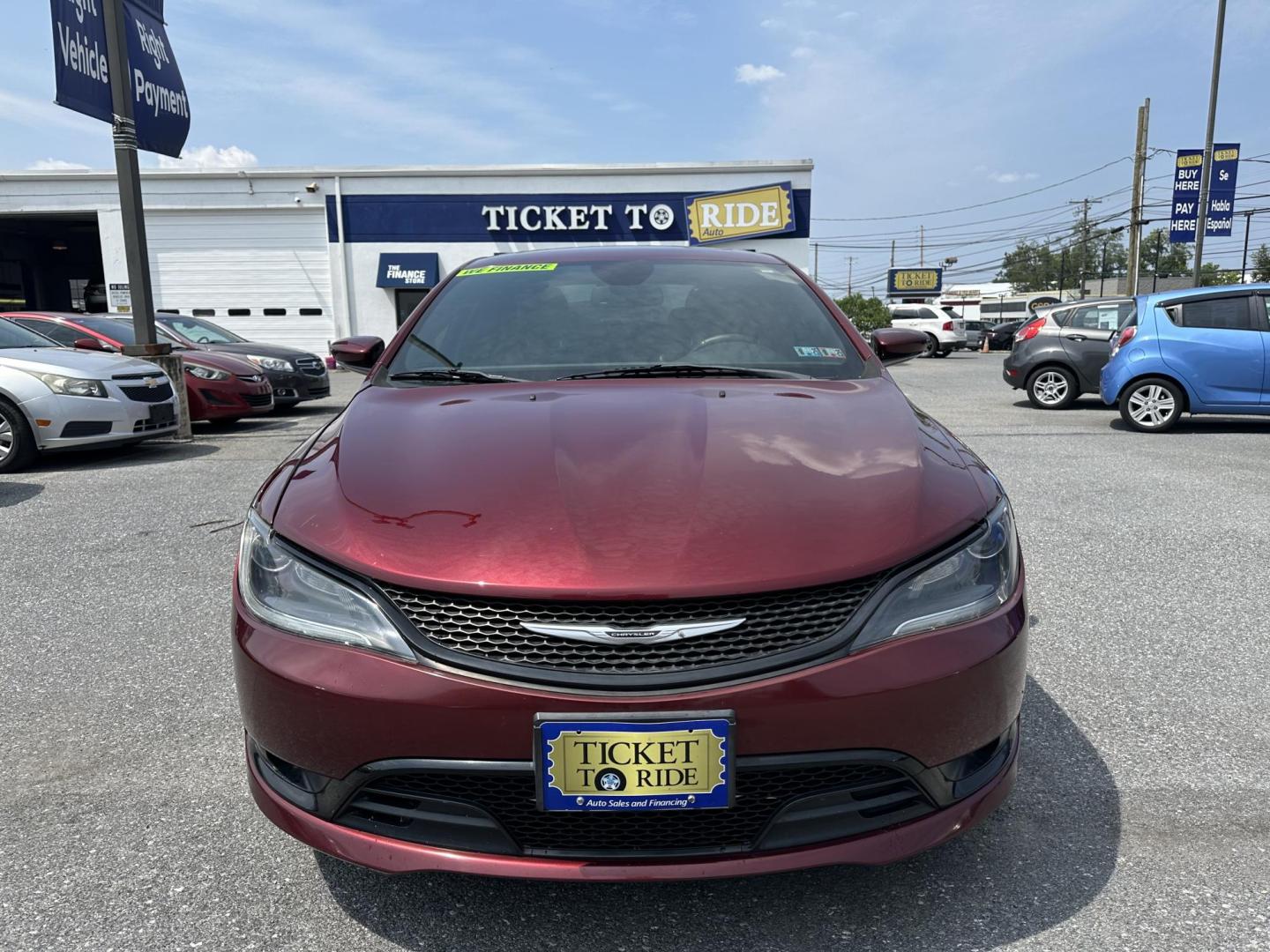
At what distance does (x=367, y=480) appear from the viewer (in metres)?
1.90

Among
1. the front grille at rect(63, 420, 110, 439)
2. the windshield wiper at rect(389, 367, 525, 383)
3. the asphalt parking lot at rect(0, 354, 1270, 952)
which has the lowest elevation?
the asphalt parking lot at rect(0, 354, 1270, 952)

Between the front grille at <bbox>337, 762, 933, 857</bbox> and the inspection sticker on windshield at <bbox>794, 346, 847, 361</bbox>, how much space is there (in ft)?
4.66

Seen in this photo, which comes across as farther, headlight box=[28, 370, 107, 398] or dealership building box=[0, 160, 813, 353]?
dealership building box=[0, 160, 813, 353]

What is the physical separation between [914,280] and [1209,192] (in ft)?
144

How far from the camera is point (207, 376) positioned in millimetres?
9781

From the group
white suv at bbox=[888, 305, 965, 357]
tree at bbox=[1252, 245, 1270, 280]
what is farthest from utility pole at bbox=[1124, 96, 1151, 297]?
tree at bbox=[1252, 245, 1270, 280]

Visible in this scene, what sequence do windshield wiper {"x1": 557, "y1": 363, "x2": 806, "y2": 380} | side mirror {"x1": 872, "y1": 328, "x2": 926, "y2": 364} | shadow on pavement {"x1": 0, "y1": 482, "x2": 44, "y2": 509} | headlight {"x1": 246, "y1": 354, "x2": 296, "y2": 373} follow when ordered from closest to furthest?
windshield wiper {"x1": 557, "y1": 363, "x2": 806, "y2": 380}, side mirror {"x1": 872, "y1": 328, "x2": 926, "y2": 364}, shadow on pavement {"x1": 0, "y1": 482, "x2": 44, "y2": 509}, headlight {"x1": 246, "y1": 354, "x2": 296, "y2": 373}

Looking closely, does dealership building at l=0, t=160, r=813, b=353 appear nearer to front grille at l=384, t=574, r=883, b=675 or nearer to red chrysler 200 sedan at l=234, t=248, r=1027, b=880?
red chrysler 200 sedan at l=234, t=248, r=1027, b=880

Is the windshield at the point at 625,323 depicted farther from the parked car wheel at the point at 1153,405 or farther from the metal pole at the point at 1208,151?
the metal pole at the point at 1208,151

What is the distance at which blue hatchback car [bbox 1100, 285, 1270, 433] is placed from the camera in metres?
8.78

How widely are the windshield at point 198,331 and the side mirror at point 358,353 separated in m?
9.63

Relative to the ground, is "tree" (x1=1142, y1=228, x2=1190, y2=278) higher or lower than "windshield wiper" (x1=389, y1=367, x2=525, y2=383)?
higher

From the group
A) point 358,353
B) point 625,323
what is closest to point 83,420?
point 358,353

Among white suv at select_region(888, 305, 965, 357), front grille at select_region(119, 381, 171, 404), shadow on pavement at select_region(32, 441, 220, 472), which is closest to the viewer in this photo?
shadow on pavement at select_region(32, 441, 220, 472)
